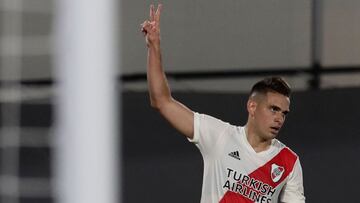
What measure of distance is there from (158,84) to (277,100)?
50cm

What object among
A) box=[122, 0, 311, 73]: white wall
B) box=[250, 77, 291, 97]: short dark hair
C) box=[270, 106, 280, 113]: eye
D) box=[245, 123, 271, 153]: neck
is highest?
box=[122, 0, 311, 73]: white wall

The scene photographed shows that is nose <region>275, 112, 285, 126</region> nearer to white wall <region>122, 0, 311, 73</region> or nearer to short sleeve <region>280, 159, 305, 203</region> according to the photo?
short sleeve <region>280, 159, 305, 203</region>

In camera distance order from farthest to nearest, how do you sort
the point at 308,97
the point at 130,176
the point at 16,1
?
Answer: the point at 308,97 < the point at 130,176 < the point at 16,1

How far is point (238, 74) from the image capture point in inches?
345

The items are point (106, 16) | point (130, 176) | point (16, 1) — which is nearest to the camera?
point (106, 16)

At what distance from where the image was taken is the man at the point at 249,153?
3.33 meters

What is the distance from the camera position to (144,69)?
838 cm

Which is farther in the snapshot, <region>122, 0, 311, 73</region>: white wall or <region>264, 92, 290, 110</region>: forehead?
<region>122, 0, 311, 73</region>: white wall

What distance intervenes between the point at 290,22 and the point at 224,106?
4.28 feet

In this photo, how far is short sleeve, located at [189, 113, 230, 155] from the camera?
3.36m

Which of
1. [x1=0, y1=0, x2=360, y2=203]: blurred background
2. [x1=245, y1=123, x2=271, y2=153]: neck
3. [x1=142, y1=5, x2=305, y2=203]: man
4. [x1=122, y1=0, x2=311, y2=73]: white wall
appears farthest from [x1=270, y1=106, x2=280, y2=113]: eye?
[x1=122, y1=0, x2=311, y2=73]: white wall

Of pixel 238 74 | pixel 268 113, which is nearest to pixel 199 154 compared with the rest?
pixel 238 74

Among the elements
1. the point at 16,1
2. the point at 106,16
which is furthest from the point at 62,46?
the point at 16,1

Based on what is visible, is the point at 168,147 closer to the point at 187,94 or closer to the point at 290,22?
the point at 187,94
